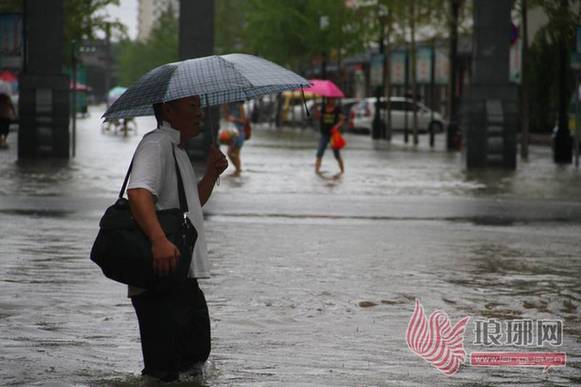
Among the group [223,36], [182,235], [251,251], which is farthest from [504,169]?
[223,36]

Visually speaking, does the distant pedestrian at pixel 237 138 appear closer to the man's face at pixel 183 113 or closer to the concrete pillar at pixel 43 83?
the concrete pillar at pixel 43 83

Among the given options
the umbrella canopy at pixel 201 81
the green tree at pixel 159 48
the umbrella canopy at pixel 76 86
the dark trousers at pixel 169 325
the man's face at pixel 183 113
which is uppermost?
the green tree at pixel 159 48

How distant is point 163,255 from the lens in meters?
6.88

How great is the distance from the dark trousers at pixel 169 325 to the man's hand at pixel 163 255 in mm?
362

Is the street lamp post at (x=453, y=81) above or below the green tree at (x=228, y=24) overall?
below

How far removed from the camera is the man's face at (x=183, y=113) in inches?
292

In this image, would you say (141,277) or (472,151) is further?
(472,151)

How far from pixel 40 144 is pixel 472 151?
8.56 meters

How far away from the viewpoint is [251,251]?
47.0 feet

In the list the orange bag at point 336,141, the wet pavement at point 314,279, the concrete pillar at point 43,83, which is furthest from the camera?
the concrete pillar at point 43,83

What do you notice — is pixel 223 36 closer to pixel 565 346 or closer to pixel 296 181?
pixel 296 181

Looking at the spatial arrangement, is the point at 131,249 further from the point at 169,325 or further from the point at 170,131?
the point at 170,131

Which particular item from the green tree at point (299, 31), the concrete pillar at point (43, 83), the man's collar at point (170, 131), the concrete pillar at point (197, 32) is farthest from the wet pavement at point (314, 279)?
the green tree at point (299, 31)

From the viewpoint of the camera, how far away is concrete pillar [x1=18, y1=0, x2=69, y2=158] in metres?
31.7
